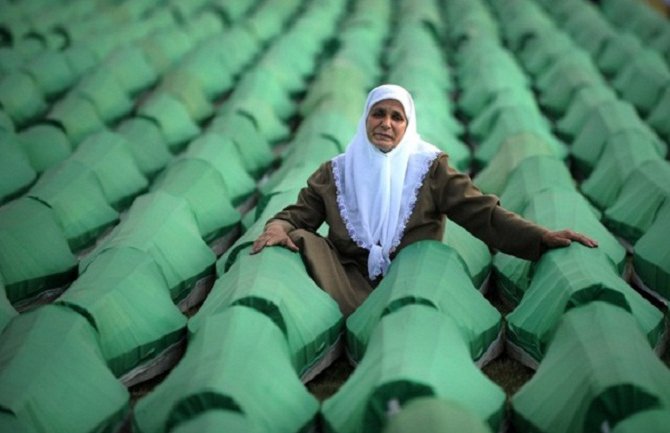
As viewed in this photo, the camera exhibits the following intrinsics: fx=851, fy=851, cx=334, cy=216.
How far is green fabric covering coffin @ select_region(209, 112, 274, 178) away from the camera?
12.7 ft

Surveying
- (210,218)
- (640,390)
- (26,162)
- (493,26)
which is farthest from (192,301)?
(493,26)

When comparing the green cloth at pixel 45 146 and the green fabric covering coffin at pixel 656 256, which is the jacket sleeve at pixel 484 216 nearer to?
the green fabric covering coffin at pixel 656 256

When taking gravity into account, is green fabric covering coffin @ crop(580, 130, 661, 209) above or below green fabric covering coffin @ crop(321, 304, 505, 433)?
below

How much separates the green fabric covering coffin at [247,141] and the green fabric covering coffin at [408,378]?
6.31 ft

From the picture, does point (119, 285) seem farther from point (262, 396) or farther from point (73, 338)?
point (262, 396)

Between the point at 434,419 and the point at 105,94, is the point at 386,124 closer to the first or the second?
the point at 434,419

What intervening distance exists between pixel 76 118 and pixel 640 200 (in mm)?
2686

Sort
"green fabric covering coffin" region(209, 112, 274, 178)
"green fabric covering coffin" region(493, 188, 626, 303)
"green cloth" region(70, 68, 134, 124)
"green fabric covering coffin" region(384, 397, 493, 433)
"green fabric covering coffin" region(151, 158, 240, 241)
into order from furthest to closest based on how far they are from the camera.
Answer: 1. "green cloth" region(70, 68, 134, 124)
2. "green fabric covering coffin" region(209, 112, 274, 178)
3. "green fabric covering coffin" region(151, 158, 240, 241)
4. "green fabric covering coffin" region(493, 188, 626, 303)
5. "green fabric covering coffin" region(384, 397, 493, 433)

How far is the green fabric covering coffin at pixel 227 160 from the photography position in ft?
11.5

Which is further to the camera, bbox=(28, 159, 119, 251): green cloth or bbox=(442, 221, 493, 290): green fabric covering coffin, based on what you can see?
bbox=(28, 159, 119, 251): green cloth

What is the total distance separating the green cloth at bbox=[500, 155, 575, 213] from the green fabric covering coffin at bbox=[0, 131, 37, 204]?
1.95 m

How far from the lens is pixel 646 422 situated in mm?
1603

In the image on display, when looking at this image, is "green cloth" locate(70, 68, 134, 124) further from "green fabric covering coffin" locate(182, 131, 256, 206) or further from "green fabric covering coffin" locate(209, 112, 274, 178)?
"green fabric covering coffin" locate(182, 131, 256, 206)

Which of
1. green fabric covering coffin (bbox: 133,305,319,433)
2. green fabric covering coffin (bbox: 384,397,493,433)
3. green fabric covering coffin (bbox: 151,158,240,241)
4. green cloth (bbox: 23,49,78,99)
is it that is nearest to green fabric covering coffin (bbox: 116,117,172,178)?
green fabric covering coffin (bbox: 151,158,240,241)
